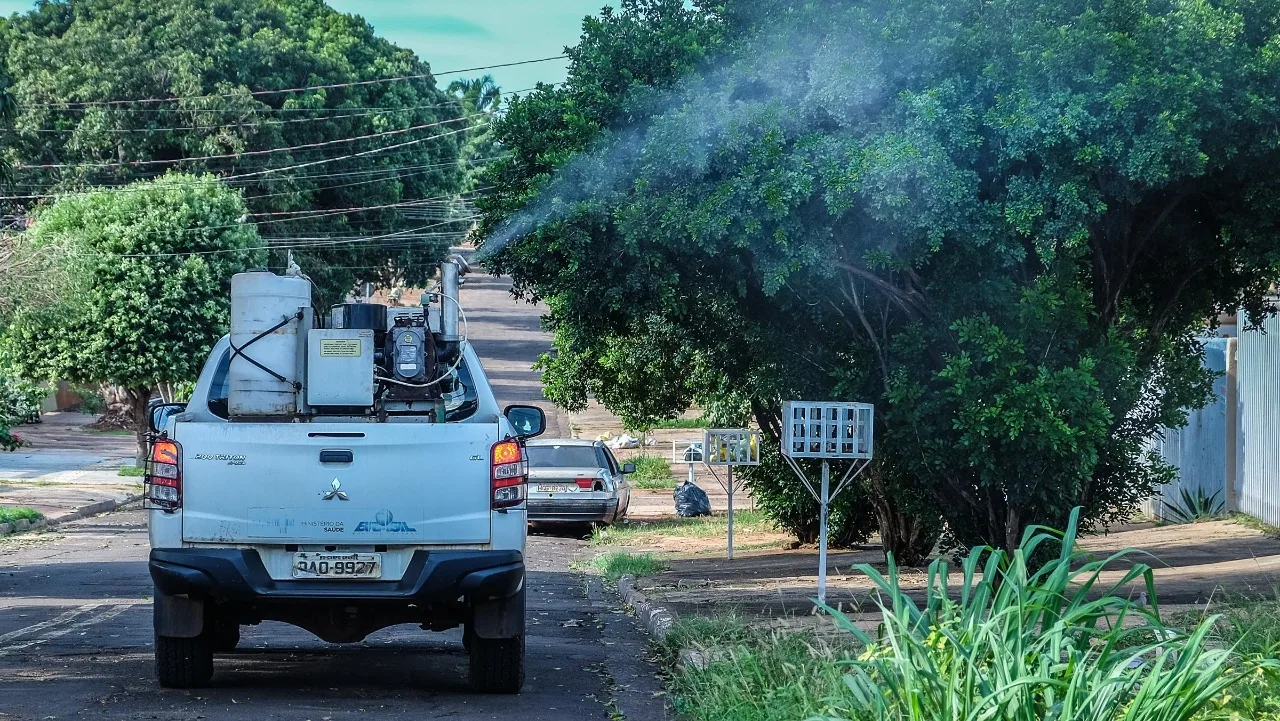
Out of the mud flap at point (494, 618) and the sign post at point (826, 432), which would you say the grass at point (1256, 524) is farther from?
the mud flap at point (494, 618)

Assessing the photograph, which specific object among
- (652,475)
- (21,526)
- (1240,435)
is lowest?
(652,475)

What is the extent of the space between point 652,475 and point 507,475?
83.1ft

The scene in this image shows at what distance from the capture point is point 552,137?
12.3m

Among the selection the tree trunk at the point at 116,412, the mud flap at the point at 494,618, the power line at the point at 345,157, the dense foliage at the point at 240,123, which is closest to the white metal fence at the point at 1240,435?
the mud flap at the point at 494,618

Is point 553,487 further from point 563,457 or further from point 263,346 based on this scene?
point 263,346

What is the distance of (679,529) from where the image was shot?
22.7 metres

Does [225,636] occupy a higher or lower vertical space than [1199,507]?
higher

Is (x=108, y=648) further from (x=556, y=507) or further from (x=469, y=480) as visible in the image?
(x=556, y=507)

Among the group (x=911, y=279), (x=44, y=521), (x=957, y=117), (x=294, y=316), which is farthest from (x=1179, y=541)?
(x=44, y=521)

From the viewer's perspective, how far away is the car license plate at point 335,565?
292 inches

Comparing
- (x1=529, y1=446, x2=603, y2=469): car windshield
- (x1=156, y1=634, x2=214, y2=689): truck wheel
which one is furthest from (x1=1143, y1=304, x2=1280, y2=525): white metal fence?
(x1=156, y1=634, x2=214, y2=689): truck wheel

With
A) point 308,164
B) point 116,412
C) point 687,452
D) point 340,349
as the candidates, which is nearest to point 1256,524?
point 340,349

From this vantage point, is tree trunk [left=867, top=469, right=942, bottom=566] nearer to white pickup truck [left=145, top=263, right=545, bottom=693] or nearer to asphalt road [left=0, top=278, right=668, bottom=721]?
asphalt road [left=0, top=278, right=668, bottom=721]

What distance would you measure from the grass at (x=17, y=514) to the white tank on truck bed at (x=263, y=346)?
14.2m
